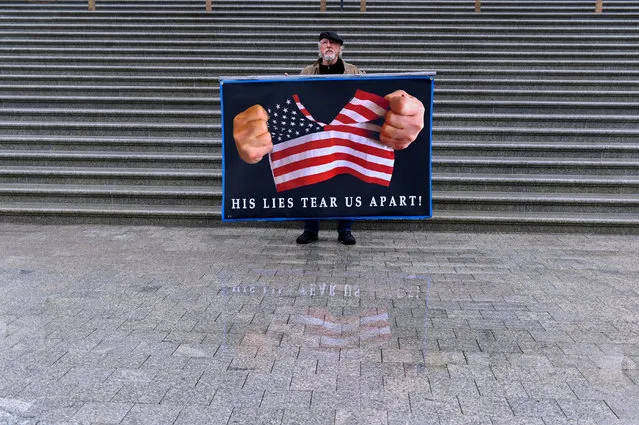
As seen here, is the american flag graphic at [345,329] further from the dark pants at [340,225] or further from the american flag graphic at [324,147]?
the dark pants at [340,225]

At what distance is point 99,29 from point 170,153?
479 centimetres

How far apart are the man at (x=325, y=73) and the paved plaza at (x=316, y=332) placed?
97 centimetres

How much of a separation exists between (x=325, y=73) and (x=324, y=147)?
2.38 feet

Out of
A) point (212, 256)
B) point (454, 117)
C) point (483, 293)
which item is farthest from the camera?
point (454, 117)

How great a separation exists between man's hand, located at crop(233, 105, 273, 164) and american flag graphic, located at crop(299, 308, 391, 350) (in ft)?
6.99

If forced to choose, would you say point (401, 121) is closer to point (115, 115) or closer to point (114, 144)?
point (114, 144)

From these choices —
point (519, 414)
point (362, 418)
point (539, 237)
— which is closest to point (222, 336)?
point (362, 418)

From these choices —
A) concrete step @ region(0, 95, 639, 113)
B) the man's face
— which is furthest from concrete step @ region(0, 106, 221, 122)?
the man's face

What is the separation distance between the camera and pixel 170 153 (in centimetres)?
863

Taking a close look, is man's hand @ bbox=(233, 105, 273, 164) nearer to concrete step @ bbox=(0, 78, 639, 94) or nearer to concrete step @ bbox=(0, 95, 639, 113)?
concrete step @ bbox=(0, 95, 639, 113)

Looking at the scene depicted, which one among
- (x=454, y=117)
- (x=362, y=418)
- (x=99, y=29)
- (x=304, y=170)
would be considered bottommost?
(x=362, y=418)

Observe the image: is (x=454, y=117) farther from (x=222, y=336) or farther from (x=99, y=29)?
(x=99, y=29)

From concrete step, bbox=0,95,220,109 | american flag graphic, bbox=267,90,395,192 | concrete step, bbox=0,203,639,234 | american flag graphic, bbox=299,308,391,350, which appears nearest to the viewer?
american flag graphic, bbox=299,308,391,350

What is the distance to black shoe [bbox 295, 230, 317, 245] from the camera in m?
6.69
